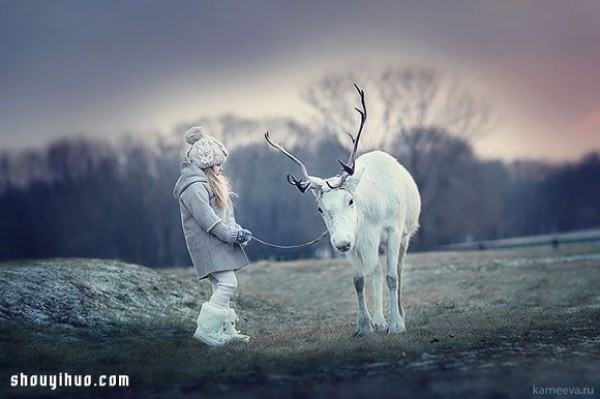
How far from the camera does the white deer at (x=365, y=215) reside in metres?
11.2

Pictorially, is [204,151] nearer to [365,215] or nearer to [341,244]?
[341,244]

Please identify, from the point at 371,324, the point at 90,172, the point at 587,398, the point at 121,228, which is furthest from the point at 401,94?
the point at 587,398

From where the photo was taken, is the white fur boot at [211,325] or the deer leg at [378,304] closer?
the white fur boot at [211,325]

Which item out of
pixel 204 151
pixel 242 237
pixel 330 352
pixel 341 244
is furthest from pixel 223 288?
pixel 330 352

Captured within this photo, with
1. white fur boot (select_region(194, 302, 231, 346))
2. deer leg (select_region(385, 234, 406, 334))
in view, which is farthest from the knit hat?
deer leg (select_region(385, 234, 406, 334))

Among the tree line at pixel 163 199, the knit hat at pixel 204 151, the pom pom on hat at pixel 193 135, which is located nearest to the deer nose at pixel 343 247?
the knit hat at pixel 204 151

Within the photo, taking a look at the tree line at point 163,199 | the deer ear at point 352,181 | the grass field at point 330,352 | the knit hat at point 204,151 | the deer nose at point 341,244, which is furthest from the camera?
the tree line at point 163,199

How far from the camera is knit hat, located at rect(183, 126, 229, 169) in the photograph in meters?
11.4

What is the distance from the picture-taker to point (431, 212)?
201ft

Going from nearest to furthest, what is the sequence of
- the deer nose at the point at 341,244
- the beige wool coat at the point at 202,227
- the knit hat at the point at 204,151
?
1. the deer nose at the point at 341,244
2. the beige wool coat at the point at 202,227
3. the knit hat at the point at 204,151

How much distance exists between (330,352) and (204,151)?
137 inches

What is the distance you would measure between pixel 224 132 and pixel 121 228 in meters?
11.8

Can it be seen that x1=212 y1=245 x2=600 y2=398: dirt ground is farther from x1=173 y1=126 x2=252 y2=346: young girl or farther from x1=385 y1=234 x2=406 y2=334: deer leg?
x1=173 y1=126 x2=252 y2=346: young girl

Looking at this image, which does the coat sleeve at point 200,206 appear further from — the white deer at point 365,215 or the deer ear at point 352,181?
the deer ear at point 352,181
